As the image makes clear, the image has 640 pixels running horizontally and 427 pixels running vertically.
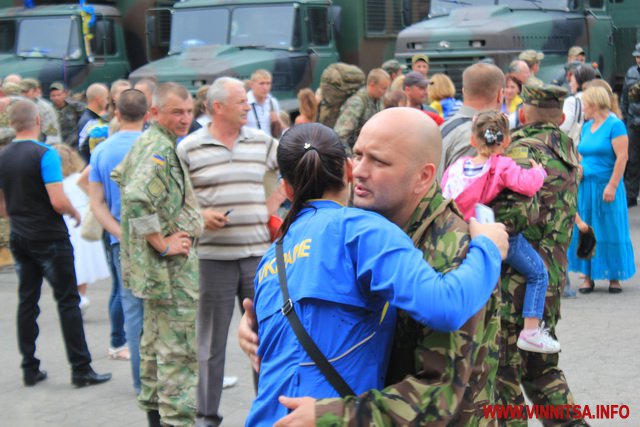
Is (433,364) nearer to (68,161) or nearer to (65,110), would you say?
(68,161)

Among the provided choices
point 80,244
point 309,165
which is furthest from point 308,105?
point 309,165

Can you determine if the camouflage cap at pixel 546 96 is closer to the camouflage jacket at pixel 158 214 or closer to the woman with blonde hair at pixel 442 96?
the camouflage jacket at pixel 158 214

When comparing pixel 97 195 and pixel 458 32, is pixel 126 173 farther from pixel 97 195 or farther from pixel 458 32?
pixel 458 32

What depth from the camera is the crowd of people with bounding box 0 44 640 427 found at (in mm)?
2508

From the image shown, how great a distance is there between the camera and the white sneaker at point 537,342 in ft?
15.4

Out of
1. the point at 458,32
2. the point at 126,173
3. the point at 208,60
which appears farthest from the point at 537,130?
the point at 208,60

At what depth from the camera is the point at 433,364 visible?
248cm

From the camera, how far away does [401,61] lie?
47.9ft

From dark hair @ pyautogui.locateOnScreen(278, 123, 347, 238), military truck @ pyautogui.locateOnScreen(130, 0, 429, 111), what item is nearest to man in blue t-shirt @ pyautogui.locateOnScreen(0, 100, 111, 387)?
Result: dark hair @ pyautogui.locateOnScreen(278, 123, 347, 238)

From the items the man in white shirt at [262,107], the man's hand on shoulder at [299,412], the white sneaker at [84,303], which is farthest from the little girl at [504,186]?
the man in white shirt at [262,107]

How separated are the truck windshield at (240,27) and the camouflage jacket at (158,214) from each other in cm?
1005

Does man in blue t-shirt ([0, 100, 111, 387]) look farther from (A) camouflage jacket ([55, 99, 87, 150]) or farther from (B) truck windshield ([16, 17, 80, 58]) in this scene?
(B) truck windshield ([16, 17, 80, 58])

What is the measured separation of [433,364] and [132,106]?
4078 mm

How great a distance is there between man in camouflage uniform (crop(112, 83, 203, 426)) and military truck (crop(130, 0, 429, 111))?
913 cm
